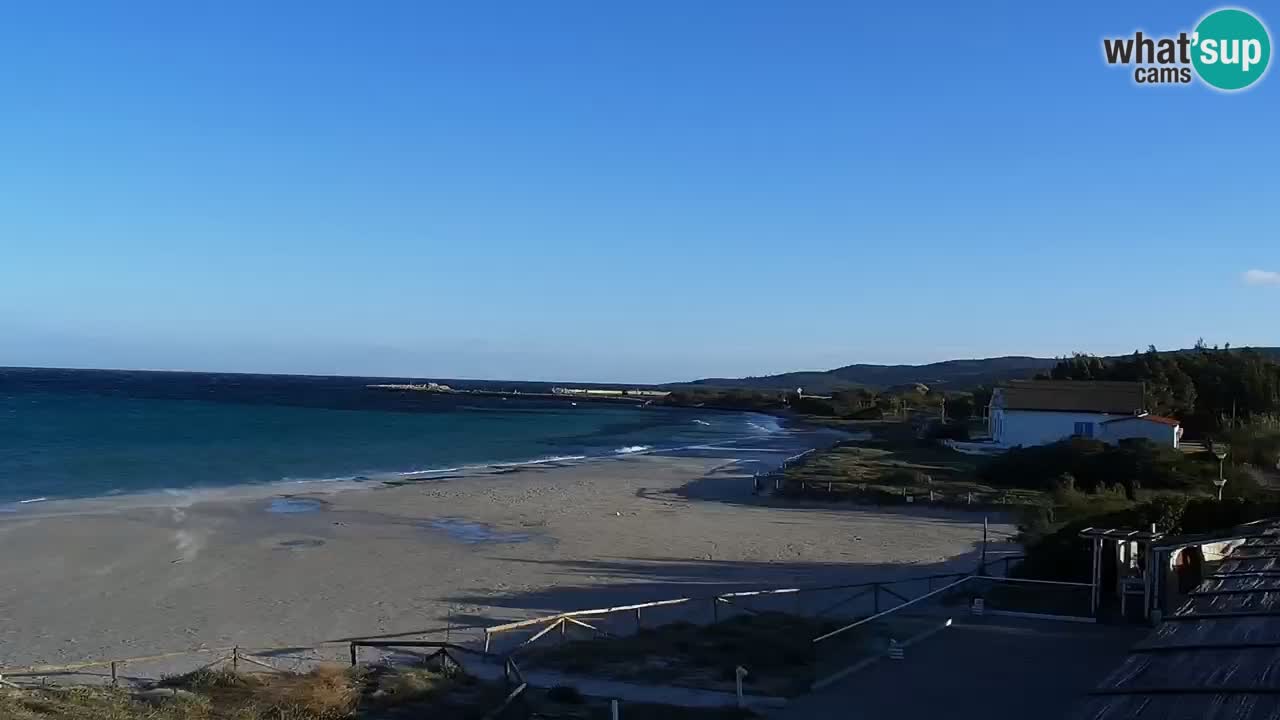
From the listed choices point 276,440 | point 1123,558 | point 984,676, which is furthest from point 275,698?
point 276,440

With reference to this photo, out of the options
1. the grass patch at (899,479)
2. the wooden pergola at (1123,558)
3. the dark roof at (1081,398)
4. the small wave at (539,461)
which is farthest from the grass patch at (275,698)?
the small wave at (539,461)

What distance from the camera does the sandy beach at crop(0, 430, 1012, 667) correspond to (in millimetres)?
17859

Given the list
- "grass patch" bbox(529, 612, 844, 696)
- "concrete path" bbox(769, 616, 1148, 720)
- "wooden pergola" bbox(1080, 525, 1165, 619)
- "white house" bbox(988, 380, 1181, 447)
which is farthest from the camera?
"white house" bbox(988, 380, 1181, 447)

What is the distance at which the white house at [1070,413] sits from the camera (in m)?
42.2

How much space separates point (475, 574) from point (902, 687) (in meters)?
12.7

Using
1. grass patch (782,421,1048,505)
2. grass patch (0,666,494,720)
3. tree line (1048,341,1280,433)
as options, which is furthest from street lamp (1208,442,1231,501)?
tree line (1048,341,1280,433)

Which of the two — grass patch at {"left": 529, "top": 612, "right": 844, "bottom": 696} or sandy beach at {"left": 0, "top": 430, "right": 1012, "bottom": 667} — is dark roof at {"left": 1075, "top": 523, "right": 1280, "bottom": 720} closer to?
grass patch at {"left": 529, "top": 612, "right": 844, "bottom": 696}

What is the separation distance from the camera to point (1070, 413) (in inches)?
1725

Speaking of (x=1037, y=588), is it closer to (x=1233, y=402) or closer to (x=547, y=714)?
(x=547, y=714)

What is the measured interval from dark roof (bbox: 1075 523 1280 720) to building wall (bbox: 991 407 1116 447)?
35627mm

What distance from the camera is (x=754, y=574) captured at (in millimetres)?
21719

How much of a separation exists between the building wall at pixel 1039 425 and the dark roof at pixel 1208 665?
1403 inches

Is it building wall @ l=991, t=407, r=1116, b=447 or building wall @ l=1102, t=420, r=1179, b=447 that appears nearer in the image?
building wall @ l=1102, t=420, r=1179, b=447

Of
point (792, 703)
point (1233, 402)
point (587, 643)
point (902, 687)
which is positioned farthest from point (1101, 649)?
point (1233, 402)
